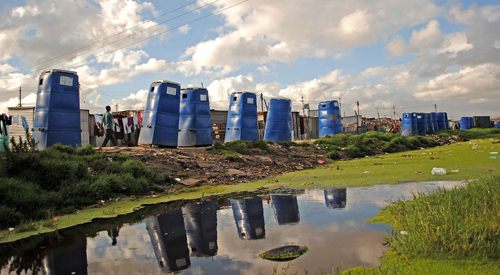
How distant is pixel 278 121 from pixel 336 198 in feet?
39.5

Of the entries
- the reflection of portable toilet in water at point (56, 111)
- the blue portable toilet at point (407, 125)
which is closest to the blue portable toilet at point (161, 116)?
the reflection of portable toilet in water at point (56, 111)

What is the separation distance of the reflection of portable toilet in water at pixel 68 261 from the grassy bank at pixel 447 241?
2143 mm

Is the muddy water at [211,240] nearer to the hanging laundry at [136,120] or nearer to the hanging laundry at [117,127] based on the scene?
the hanging laundry at [117,127]

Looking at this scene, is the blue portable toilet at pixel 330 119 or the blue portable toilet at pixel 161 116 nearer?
the blue portable toilet at pixel 161 116

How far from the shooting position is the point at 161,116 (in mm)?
11141

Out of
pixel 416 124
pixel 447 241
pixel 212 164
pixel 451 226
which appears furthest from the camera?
pixel 416 124

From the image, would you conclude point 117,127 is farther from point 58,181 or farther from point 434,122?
point 434,122

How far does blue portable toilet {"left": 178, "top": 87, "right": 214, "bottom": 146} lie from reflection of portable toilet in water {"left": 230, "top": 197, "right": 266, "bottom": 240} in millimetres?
8024

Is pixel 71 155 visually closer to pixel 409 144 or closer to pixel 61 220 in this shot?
pixel 61 220

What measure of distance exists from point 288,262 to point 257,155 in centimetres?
838

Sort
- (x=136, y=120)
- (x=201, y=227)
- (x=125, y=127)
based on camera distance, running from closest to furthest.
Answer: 1. (x=201, y=227)
2. (x=125, y=127)
3. (x=136, y=120)

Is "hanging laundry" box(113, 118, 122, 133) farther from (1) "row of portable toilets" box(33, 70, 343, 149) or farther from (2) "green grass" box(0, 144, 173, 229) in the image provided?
(2) "green grass" box(0, 144, 173, 229)

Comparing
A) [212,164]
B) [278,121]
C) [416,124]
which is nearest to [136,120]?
[278,121]

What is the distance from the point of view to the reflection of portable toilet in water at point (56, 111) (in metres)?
8.84
